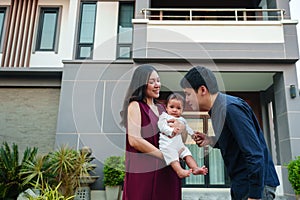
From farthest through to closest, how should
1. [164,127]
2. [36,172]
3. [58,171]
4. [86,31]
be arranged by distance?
[86,31]
[58,171]
[36,172]
[164,127]

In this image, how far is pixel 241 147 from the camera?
50.8 inches

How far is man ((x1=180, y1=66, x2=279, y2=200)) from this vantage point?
49.8 inches

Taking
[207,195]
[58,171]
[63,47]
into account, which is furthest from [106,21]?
[207,195]

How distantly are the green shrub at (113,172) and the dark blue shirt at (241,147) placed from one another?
3.36 m

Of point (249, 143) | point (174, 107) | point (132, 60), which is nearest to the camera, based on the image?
point (249, 143)

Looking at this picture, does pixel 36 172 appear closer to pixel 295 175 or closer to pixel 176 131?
pixel 176 131

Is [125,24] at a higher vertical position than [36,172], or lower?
higher

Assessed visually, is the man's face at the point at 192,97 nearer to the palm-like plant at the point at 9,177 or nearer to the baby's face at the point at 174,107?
the baby's face at the point at 174,107

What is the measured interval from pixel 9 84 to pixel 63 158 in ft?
10.0

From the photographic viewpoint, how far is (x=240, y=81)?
19.9ft

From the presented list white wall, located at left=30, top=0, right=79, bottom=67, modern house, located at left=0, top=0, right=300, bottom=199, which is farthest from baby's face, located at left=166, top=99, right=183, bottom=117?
white wall, located at left=30, top=0, right=79, bottom=67

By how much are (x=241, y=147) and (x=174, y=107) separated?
0.46 meters

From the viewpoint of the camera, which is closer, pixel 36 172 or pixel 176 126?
pixel 176 126

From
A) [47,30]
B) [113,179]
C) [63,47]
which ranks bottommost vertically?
[113,179]
